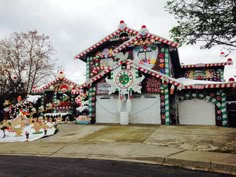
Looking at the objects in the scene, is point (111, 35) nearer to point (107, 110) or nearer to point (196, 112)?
point (107, 110)

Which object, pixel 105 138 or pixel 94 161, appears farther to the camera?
pixel 105 138

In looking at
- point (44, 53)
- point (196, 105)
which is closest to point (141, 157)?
point (196, 105)

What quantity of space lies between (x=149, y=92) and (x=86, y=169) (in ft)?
37.7

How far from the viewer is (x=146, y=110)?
18.4 metres

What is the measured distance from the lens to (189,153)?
8.99 metres

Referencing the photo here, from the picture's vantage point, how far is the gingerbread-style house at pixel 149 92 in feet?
59.0

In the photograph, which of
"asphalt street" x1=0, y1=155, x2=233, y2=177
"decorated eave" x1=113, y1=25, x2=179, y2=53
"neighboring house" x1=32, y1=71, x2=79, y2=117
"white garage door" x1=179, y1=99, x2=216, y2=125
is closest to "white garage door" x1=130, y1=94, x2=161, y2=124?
"white garage door" x1=179, y1=99, x2=216, y2=125

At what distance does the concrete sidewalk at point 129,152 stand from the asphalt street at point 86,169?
1.83 feet

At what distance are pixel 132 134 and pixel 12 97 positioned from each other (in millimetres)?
11309

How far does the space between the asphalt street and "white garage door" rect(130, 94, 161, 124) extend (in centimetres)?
1001

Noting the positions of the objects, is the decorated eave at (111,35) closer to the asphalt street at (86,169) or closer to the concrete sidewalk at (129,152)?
the concrete sidewalk at (129,152)

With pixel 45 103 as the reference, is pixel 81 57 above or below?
above

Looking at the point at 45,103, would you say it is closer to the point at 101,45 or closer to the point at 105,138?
the point at 101,45

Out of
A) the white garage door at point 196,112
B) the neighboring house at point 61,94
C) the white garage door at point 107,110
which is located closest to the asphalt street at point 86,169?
the white garage door at point 107,110
